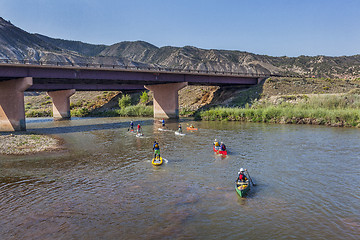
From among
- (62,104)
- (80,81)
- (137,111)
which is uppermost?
(80,81)

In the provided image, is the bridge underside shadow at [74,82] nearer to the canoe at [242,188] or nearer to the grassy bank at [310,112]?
the grassy bank at [310,112]

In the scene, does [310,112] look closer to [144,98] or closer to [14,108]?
[14,108]

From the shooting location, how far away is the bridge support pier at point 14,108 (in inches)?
1702

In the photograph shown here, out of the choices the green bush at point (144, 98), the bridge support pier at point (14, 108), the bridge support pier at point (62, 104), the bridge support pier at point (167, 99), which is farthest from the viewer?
the green bush at point (144, 98)

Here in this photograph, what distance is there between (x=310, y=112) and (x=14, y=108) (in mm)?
45084

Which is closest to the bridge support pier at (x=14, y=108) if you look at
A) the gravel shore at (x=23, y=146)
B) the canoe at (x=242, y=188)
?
the gravel shore at (x=23, y=146)

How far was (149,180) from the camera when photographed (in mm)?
17594

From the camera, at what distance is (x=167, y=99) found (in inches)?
2554

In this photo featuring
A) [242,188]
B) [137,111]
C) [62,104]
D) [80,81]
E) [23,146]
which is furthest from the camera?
[62,104]

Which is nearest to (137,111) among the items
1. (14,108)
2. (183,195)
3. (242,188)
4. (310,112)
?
(14,108)

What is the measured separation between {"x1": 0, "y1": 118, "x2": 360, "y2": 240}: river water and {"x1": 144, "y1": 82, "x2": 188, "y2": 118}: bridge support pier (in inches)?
1494

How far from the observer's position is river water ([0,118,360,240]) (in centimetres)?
1123

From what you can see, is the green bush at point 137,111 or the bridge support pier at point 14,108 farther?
the green bush at point 137,111

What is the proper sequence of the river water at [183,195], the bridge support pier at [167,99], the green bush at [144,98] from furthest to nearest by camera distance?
1. the green bush at [144,98]
2. the bridge support pier at [167,99]
3. the river water at [183,195]
